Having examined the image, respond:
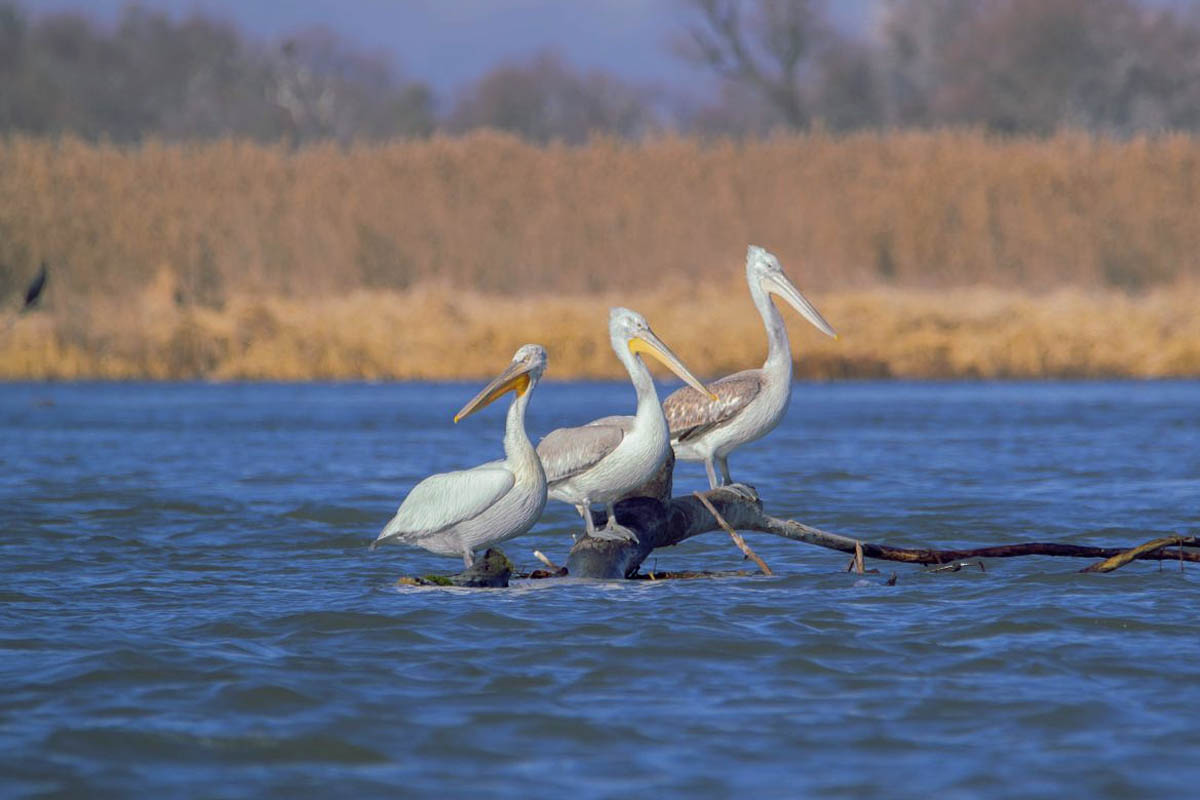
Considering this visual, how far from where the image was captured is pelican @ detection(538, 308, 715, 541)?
7980 mm

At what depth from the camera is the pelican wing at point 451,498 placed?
7.92 m

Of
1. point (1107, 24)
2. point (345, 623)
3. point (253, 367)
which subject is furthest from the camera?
point (1107, 24)

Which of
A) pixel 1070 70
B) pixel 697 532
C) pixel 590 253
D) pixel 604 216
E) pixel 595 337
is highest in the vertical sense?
pixel 1070 70

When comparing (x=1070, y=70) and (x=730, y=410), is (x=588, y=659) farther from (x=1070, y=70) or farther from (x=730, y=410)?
(x=1070, y=70)

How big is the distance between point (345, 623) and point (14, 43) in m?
57.5

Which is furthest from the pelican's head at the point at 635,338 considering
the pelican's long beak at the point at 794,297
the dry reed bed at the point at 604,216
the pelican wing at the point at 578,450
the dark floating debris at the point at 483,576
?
the dry reed bed at the point at 604,216

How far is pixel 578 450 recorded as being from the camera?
317 inches

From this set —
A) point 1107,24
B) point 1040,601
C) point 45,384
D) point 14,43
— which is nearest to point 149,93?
point 14,43

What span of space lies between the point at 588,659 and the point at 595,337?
1695cm

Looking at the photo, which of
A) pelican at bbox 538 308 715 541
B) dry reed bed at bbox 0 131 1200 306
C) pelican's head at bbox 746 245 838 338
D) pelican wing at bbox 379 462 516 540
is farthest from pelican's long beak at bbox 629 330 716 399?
dry reed bed at bbox 0 131 1200 306

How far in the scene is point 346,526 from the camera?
11.2m

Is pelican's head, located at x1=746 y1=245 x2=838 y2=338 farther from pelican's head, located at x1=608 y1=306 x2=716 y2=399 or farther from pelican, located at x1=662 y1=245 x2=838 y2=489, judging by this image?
pelican's head, located at x1=608 y1=306 x2=716 y2=399

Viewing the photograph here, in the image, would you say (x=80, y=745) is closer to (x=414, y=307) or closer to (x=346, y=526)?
(x=346, y=526)

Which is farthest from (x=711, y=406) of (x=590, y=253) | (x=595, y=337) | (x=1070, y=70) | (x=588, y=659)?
(x=1070, y=70)
